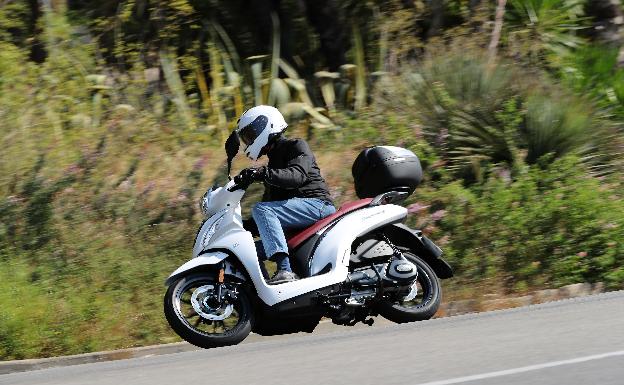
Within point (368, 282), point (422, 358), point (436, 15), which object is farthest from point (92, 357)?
point (436, 15)

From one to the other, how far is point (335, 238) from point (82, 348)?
232 centimetres

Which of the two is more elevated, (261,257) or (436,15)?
(261,257)

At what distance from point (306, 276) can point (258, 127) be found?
4.10 feet

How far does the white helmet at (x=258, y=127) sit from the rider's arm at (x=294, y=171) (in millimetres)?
230

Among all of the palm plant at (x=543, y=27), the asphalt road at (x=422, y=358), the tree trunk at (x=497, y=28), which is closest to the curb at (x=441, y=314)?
the asphalt road at (x=422, y=358)

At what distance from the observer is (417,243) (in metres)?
10.3

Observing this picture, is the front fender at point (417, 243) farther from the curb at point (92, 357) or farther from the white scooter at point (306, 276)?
the curb at point (92, 357)

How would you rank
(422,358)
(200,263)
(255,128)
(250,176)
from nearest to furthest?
(422,358) < (200,263) < (250,176) < (255,128)

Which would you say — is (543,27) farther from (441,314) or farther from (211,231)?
(211,231)

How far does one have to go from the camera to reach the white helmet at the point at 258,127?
32.7ft

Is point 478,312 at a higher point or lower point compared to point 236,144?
lower

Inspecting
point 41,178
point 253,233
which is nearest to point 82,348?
point 253,233

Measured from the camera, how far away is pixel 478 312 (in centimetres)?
1137

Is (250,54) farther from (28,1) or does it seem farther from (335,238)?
(335,238)
